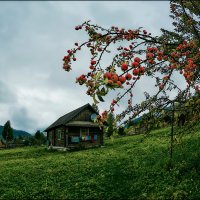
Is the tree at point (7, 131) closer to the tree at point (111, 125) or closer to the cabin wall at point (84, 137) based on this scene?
the cabin wall at point (84, 137)

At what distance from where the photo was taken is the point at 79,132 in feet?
114

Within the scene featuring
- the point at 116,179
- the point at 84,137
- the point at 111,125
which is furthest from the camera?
the point at 84,137

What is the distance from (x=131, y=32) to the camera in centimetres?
619

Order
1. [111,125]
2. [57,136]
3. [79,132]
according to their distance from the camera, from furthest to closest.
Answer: [57,136], [79,132], [111,125]

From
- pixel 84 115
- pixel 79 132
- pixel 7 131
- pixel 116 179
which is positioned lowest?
pixel 116 179

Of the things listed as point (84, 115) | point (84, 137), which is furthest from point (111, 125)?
point (84, 115)

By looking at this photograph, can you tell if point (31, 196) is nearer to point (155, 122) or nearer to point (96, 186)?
point (96, 186)

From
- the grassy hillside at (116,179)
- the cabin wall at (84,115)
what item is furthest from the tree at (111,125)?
the cabin wall at (84,115)

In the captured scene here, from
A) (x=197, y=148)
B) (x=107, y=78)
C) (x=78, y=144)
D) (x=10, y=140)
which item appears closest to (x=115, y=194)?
(x=197, y=148)

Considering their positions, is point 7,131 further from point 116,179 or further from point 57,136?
point 116,179

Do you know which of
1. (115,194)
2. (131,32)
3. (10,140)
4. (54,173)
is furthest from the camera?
(10,140)

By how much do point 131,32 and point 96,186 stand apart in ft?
30.3

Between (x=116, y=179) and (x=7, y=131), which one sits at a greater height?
(x=7, y=131)

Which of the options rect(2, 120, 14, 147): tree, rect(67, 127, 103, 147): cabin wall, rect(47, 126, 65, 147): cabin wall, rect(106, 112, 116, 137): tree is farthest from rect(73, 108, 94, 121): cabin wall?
rect(106, 112, 116, 137): tree
